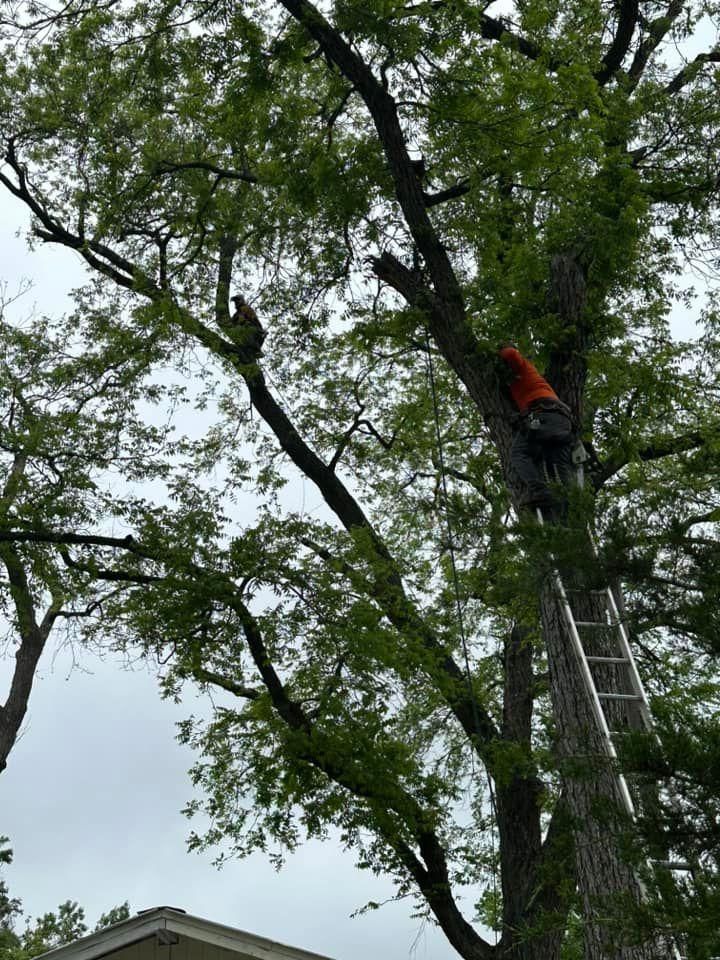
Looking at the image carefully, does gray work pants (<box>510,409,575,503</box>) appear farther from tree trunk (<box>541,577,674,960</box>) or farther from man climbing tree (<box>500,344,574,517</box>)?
tree trunk (<box>541,577,674,960</box>)

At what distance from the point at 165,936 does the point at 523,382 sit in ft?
19.7

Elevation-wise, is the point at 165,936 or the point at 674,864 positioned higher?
the point at 165,936

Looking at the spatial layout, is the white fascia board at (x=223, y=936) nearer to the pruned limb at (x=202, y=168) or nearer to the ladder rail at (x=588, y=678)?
the ladder rail at (x=588, y=678)

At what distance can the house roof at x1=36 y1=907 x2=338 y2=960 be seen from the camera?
1009cm

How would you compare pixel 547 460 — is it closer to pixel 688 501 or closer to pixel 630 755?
pixel 688 501

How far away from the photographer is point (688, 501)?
228 inches

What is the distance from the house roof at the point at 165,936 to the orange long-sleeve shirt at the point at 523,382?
18.1 feet

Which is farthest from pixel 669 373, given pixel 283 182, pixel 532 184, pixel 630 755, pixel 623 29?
pixel 630 755

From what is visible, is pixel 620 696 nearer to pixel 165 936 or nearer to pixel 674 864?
pixel 674 864

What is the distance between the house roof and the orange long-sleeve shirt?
5.52 meters

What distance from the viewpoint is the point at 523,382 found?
9352 millimetres

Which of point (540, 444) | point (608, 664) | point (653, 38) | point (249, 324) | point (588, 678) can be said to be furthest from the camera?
point (249, 324)

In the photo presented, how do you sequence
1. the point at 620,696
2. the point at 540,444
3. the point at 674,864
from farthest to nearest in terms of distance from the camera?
the point at 540,444 < the point at 620,696 < the point at 674,864

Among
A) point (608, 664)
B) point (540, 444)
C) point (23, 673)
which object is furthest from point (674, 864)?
point (23, 673)
